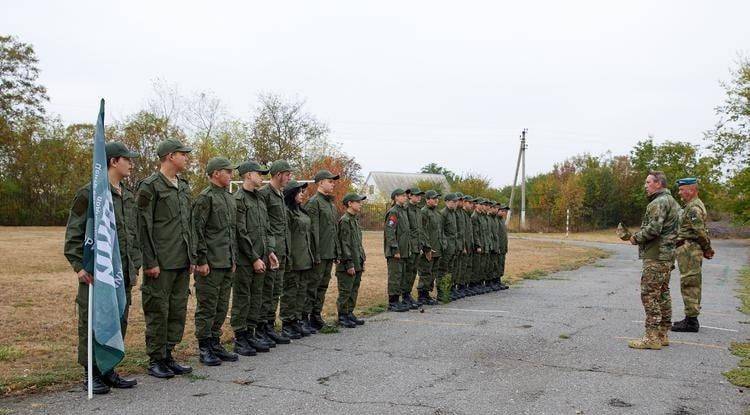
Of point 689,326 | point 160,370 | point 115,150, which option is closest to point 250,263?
point 160,370

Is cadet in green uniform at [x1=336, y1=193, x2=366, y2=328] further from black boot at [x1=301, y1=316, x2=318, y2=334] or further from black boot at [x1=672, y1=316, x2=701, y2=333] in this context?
black boot at [x1=672, y1=316, x2=701, y2=333]

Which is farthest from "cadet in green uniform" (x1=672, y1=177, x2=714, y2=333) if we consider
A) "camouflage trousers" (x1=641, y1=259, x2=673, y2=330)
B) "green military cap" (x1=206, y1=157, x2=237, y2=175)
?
"green military cap" (x1=206, y1=157, x2=237, y2=175)

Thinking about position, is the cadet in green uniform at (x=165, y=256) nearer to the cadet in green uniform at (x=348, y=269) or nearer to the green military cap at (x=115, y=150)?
the green military cap at (x=115, y=150)

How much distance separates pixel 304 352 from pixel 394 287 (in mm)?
3772

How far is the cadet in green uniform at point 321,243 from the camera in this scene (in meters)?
9.11

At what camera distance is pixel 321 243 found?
923 centimetres

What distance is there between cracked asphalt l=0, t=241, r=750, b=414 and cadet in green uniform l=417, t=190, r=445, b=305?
1372 mm

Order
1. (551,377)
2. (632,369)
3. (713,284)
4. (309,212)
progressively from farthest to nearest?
(713,284) → (309,212) → (632,369) → (551,377)

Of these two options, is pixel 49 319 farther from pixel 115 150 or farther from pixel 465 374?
pixel 465 374

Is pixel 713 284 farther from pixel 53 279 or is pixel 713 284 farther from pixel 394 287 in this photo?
pixel 53 279

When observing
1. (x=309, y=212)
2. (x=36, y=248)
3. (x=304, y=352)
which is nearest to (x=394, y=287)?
(x=309, y=212)

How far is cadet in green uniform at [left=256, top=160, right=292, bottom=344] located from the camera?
811cm

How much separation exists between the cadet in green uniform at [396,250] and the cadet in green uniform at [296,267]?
233 cm

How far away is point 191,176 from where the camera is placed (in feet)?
126
